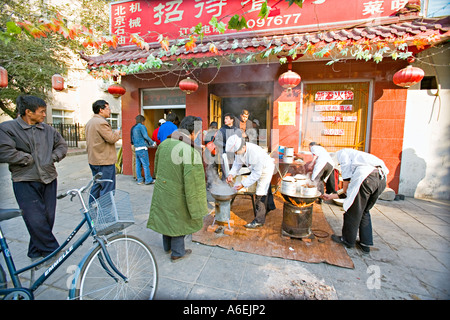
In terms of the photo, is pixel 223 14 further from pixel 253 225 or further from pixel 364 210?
pixel 364 210

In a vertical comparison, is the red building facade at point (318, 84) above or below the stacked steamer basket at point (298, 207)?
above

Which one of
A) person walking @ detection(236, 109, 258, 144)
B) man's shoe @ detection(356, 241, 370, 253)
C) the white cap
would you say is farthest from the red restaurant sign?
man's shoe @ detection(356, 241, 370, 253)

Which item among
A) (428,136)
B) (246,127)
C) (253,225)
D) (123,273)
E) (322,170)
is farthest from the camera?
(246,127)

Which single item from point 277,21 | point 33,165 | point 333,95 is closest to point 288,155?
point 333,95

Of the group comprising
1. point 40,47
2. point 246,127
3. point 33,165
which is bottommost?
point 33,165

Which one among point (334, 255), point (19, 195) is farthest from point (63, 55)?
point (334, 255)

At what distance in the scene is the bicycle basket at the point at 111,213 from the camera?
80.0 inches

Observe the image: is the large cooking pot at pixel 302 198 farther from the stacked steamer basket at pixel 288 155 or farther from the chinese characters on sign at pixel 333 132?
the chinese characters on sign at pixel 333 132

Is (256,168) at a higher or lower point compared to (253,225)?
higher

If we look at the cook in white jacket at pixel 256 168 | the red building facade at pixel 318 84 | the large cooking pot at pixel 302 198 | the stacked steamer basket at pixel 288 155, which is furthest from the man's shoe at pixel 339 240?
the red building facade at pixel 318 84

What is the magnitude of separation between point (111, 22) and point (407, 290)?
10109 mm

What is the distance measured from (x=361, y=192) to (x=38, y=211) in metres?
4.60

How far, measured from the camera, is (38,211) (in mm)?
2982

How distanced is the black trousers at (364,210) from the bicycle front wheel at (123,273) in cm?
291
